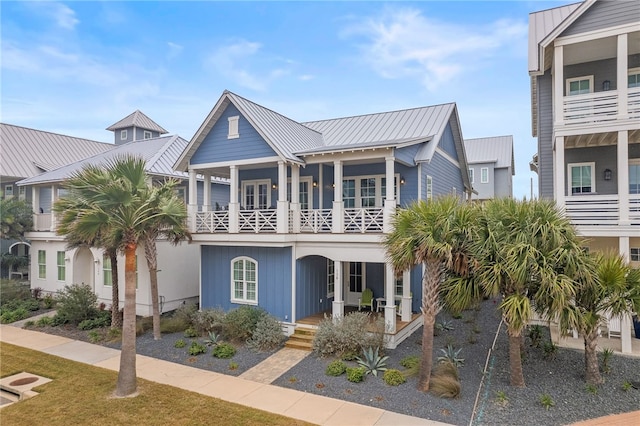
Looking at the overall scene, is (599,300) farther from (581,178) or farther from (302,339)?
(302,339)

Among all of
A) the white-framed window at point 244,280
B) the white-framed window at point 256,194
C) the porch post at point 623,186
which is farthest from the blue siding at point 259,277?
the porch post at point 623,186

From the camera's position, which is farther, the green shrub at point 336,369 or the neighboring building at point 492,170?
the neighboring building at point 492,170

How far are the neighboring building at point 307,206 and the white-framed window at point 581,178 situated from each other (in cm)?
513

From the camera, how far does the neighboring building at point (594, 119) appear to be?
39.2ft

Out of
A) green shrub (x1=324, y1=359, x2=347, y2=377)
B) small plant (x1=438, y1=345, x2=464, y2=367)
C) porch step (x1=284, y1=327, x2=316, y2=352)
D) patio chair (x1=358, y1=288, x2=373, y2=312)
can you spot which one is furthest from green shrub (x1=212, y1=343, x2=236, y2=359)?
small plant (x1=438, y1=345, x2=464, y2=367)

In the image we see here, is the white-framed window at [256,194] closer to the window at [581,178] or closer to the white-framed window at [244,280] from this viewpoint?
the white-framed window at [244,280]

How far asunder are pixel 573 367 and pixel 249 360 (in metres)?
9.03

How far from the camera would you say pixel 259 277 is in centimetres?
1468

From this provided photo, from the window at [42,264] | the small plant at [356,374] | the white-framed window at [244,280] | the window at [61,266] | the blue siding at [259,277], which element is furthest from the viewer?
the window at [42,264]

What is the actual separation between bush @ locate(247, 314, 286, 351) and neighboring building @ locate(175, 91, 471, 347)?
0.77m

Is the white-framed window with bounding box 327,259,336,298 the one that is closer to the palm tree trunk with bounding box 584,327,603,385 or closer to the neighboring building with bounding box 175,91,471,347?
the neighboring building with bounding box 175,91,471,347

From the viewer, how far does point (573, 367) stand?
10180mm

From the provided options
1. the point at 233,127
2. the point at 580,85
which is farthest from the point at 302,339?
the point at 580,85

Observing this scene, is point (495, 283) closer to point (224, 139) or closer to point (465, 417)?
point (465, 417)
